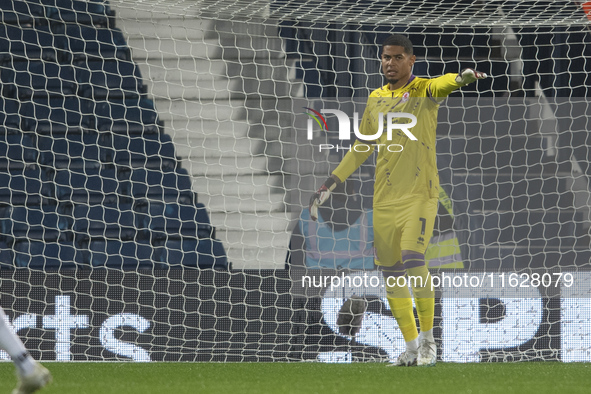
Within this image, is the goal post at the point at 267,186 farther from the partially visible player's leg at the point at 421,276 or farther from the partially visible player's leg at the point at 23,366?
the partially visible player's leg at the point at 23,366

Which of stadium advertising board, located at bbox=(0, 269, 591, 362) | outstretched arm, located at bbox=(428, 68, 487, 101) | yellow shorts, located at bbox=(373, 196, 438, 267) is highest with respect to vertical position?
outstretched arm, located at bbox=(428, 68, 487, 101)

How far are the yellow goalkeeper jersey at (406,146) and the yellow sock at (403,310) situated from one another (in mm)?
474

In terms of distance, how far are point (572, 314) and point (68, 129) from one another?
11.4ft

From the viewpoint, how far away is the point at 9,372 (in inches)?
151

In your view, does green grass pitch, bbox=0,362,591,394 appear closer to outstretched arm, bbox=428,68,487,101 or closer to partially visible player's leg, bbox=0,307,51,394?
partially visible player's leg, bbox=0,307,51,394

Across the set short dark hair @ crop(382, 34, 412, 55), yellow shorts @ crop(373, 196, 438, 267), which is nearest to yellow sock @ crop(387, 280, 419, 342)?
yellow shorts @ crop(373, 196, 438, 267)

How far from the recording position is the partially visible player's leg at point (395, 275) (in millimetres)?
4059

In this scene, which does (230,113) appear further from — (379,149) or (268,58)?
(379,149)

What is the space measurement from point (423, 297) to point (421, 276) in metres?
0.11

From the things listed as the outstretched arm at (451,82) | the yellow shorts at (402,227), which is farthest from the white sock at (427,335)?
the outstretched arm at (451,82)

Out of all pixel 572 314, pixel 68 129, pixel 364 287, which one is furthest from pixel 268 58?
pixel 572 314

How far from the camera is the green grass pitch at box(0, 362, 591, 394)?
310cm

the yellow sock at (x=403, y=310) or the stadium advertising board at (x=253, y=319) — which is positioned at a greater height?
the yellow sock at (x=403, y=310)

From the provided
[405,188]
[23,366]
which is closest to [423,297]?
[405,188]
